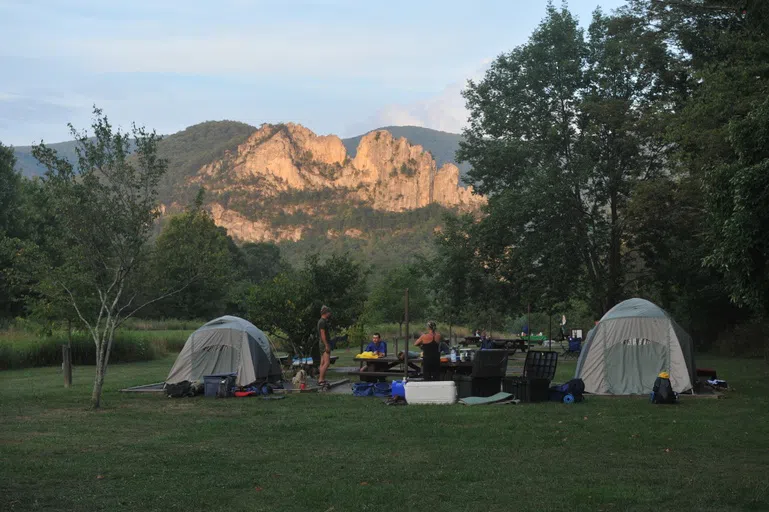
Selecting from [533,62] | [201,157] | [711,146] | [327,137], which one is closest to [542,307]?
[533,62]

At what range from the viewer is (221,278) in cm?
1603

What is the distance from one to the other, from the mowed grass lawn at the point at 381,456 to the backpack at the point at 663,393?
0.33 meters

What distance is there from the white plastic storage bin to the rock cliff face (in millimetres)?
100634

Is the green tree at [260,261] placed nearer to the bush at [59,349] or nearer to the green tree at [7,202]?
the green tree at [7,202]

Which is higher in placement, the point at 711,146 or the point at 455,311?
→ the point at 711,146

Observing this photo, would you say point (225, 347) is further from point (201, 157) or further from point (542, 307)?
point (201, 157)

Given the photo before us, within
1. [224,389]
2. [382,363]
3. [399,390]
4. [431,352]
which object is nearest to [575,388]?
[431,352]

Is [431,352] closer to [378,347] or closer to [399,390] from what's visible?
[399,390]

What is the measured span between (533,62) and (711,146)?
15793 mm

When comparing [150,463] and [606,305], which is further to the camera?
[606,305]

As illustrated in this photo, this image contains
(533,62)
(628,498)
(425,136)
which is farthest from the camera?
(425,136)

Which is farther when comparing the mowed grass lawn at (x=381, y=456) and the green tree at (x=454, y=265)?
the green tree at (x=454, y=265)

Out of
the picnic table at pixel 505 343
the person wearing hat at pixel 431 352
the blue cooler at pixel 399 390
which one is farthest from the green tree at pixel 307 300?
the picnic table at pixel 505 343

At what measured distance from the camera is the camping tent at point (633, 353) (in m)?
16.8
